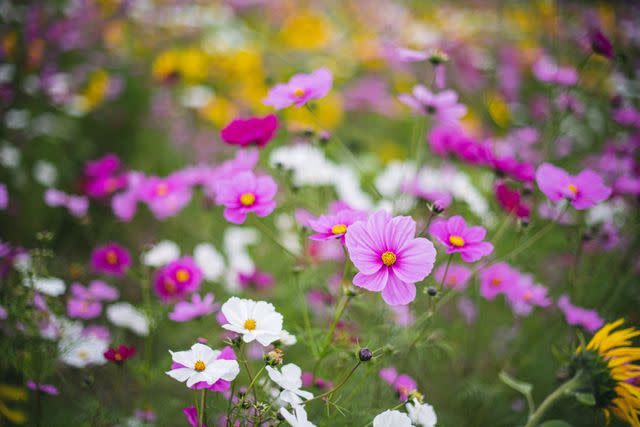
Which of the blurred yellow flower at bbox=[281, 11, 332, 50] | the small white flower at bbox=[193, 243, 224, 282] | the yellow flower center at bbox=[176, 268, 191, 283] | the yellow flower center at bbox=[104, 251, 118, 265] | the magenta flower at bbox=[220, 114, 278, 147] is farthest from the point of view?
the blurred yellow flower at bbox=[281, 11, 332, 50]

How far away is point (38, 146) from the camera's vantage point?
198 centimetres

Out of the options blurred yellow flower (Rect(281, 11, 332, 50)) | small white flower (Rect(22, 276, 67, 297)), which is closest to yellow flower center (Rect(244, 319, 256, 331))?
small white flower (Rect(22, 276, 67, 297))

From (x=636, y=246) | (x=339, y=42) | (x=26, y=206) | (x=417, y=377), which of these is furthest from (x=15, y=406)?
(x=339, y=42)

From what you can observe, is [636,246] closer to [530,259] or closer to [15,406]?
[530,259]

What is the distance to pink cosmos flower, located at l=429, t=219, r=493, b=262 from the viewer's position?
2.41ft

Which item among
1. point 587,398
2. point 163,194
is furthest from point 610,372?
point 163,194

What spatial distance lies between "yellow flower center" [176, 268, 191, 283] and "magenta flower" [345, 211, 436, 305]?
1.89 feet

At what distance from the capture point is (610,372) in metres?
0.80

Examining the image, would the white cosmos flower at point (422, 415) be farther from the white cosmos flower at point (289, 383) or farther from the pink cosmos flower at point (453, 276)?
the pink cosmos flower at point (453, 276)

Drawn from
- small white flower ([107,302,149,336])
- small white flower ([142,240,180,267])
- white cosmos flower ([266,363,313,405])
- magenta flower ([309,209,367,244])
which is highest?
magenta flower ([309,209,367,244])

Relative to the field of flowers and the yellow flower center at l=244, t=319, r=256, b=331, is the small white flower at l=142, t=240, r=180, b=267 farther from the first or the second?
the yellow flower center at l=244, t=319, r=256, b=331

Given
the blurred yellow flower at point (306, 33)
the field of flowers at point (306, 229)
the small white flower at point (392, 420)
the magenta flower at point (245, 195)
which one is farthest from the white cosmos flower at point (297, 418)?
the blurred yellow flower at point (306, 33)

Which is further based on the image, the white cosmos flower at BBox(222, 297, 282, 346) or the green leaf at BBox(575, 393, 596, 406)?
the green leaf at BBox(575, 393, 596, 406)

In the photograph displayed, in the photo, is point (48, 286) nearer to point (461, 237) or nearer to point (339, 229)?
point (339, 229)
